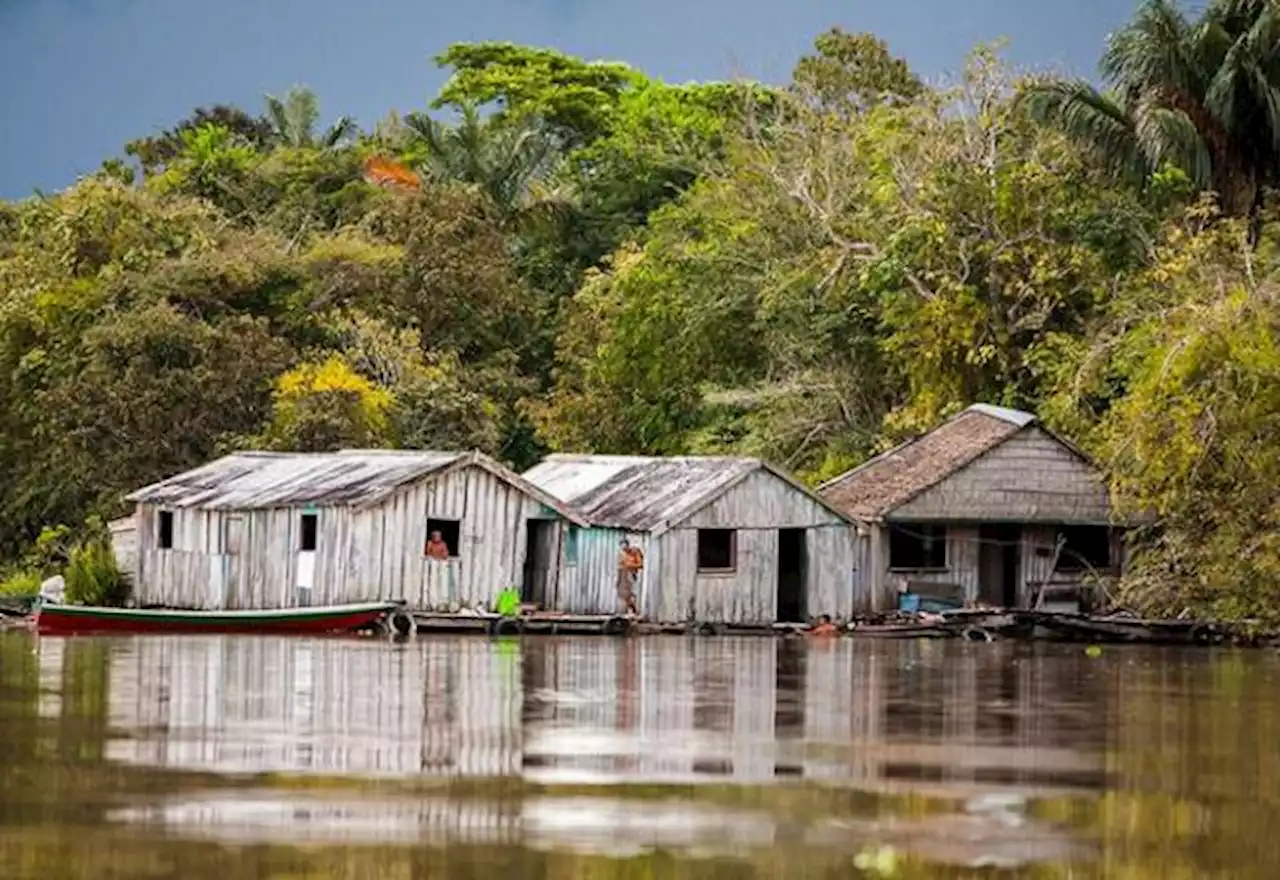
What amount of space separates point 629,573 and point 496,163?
24.6 meters

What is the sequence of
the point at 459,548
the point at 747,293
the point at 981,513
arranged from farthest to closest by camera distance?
1. the point at 747,293
2. the point at 981,513
3. the point at 459,548

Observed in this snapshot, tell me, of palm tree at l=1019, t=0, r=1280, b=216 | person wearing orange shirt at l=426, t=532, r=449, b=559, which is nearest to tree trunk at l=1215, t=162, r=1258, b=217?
palm tree at l=1019, t=0, r=1280, b=216

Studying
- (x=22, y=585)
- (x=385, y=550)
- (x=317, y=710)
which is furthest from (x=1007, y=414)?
(x=317, y=710)

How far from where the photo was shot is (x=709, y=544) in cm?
4072

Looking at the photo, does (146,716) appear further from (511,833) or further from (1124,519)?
(1124,519)

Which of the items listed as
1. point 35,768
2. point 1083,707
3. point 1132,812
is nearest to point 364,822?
point 35,768

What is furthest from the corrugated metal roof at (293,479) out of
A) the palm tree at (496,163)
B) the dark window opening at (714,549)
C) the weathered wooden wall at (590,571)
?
the palm tree at (496,163)

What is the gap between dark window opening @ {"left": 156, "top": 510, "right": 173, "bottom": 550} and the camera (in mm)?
42656

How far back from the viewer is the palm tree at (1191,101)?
43.3 metres

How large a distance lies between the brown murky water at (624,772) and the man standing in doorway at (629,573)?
37.7ft

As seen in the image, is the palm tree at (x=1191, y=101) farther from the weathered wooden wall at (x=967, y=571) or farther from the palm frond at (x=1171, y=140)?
the weathered wooden wall at (x=967, y=571)

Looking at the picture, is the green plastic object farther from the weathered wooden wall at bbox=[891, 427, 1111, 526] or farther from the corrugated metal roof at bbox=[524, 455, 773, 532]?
the weathered wooden wall at bbox=[891, 427, 1111, 526]

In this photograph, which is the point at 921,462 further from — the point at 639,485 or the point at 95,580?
the point at 95,580

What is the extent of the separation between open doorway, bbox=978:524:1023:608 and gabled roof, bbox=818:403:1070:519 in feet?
5.83
